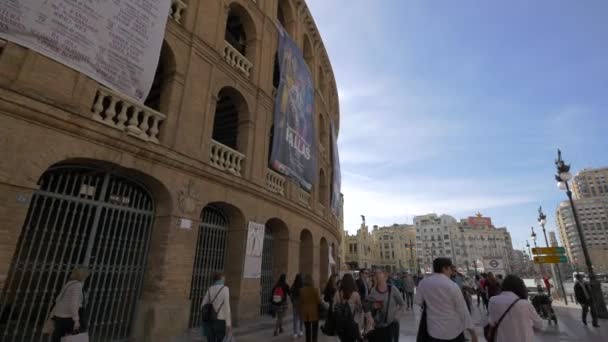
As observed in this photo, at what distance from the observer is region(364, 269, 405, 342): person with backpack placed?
4789 millimetres

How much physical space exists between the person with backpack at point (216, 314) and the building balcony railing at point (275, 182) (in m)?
6.20

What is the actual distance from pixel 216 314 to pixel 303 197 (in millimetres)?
9347

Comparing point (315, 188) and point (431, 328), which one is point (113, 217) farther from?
point (315, 188)

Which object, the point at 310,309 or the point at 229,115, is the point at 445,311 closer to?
the point at 310,309

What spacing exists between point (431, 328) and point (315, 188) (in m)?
13.0

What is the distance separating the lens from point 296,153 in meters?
13.5

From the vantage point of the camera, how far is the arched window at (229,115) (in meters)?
11.4

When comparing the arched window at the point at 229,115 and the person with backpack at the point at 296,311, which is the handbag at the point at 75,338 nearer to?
the person with backpack at the point at 296,311

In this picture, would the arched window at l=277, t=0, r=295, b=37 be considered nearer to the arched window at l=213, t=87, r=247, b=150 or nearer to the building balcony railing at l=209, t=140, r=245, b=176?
the arched window at l=213, t=87, r=247, b=150

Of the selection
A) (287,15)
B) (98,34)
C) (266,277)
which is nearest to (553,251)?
(266,277)

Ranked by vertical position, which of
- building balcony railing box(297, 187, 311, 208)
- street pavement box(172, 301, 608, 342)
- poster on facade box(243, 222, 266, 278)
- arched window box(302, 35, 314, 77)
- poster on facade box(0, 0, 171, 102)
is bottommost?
street pavement box(172, 301, 608, 342)

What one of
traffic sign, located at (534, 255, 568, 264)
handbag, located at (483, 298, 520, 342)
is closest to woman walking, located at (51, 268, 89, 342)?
handbag, located at (483, 298, 520, 342)

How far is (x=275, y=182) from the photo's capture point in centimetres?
1261

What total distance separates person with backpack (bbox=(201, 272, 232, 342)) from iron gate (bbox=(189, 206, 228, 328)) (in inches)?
122
